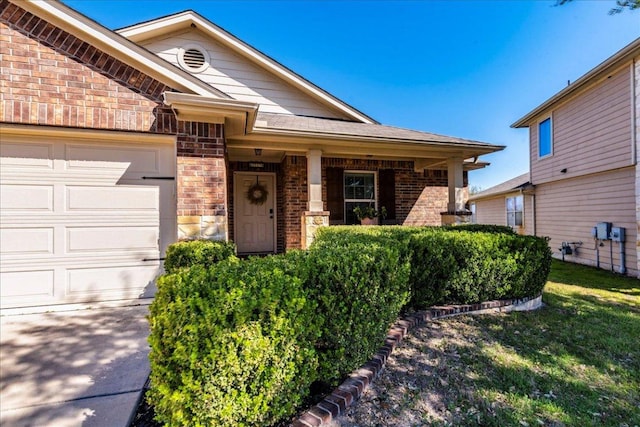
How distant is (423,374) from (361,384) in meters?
0.70

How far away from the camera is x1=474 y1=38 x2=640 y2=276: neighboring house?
24.3 ft

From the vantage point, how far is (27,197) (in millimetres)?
4203

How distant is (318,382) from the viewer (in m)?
2.34

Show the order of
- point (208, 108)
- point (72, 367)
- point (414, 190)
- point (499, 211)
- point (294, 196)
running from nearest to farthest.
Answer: point (72, 367) < point (208, 108) < point (294, 196) < point (414, 190) < point (499, 211)

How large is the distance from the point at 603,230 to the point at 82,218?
11.9m

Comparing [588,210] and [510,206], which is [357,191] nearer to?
[588,210]

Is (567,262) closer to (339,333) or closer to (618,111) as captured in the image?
(618,111)

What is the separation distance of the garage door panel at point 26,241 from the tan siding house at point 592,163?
39.1 ft

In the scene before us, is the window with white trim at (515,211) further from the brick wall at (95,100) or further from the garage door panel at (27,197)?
the garage door panel at (27,197)

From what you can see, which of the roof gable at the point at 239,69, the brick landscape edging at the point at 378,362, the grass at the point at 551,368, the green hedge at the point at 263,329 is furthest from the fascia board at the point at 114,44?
the grass at the point at 551,368

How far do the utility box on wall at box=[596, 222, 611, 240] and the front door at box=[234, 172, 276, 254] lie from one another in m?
9.13

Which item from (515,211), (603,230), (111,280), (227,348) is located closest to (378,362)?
(227,348)

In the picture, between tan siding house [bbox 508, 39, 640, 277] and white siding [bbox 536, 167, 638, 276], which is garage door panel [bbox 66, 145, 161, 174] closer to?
tan siding house [bbox 508, 39, 640, 277]

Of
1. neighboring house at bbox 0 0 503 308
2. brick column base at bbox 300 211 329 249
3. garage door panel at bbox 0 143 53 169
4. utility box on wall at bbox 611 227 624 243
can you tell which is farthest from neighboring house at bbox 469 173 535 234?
garage door panel at bbox 0 143 53 169
